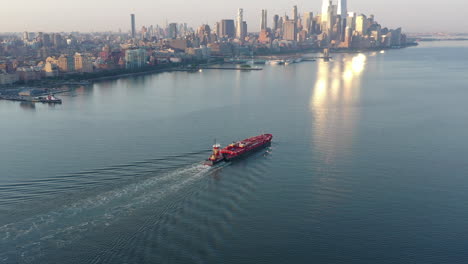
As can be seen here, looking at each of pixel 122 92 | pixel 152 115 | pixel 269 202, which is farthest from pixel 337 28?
pixel 269 202

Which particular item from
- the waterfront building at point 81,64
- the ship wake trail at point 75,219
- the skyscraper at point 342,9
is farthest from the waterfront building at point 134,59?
the skyscraper at point 342,9

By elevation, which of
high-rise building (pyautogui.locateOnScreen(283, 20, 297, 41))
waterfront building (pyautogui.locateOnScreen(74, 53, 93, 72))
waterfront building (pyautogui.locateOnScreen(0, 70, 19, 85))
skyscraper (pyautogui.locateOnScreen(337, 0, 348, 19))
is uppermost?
skyscraper (pyautogui.locateOnScreen(337, 0, 348, 19))

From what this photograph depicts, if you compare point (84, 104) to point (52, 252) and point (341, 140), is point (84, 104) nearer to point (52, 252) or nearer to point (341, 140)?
point (341, 140)

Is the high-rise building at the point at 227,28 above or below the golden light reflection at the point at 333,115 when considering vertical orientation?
above

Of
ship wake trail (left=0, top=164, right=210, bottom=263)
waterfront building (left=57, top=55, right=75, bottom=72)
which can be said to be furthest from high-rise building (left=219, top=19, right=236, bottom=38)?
ship wake trail (left=0, top=164, right=210, bottom=263)

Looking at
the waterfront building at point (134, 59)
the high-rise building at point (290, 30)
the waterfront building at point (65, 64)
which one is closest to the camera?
the waterfront building at point (65, 64)

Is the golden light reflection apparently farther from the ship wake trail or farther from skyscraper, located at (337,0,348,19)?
skyscraper, located at (337,0,348,19)

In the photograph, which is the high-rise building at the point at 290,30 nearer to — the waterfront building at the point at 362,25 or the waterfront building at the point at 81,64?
the waterfront building at the point at 362,25

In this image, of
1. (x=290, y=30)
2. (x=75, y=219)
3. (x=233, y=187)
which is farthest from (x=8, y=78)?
(x=290, y=30)
